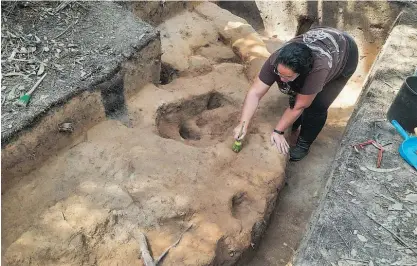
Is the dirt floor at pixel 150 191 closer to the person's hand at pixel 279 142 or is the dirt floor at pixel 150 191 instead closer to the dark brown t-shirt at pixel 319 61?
the person's hand at pixel 279 142

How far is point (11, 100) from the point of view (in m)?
3.15

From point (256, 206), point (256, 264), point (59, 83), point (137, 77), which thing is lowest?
point (256, 264)

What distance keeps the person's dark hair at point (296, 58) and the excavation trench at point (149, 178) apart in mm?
858

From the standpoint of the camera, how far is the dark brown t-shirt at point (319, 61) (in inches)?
130

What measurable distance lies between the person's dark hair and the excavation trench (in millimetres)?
858

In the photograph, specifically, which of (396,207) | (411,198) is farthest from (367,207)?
(411,198)

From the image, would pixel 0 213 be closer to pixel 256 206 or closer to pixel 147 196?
pixel 147 196

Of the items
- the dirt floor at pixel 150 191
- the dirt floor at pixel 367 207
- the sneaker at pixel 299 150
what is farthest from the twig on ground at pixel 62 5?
the dirt floor at pixel 367 207

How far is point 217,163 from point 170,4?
8.90 feet

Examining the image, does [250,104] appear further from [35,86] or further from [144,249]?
[35,86]

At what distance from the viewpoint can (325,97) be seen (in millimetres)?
3863

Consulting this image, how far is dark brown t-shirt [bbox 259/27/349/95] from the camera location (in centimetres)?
331

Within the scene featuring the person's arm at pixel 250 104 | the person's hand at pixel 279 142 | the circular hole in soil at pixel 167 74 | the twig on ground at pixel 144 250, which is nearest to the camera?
the twig on ground at pixel 144 250

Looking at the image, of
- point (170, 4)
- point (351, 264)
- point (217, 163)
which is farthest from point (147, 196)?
point (170, 4)
